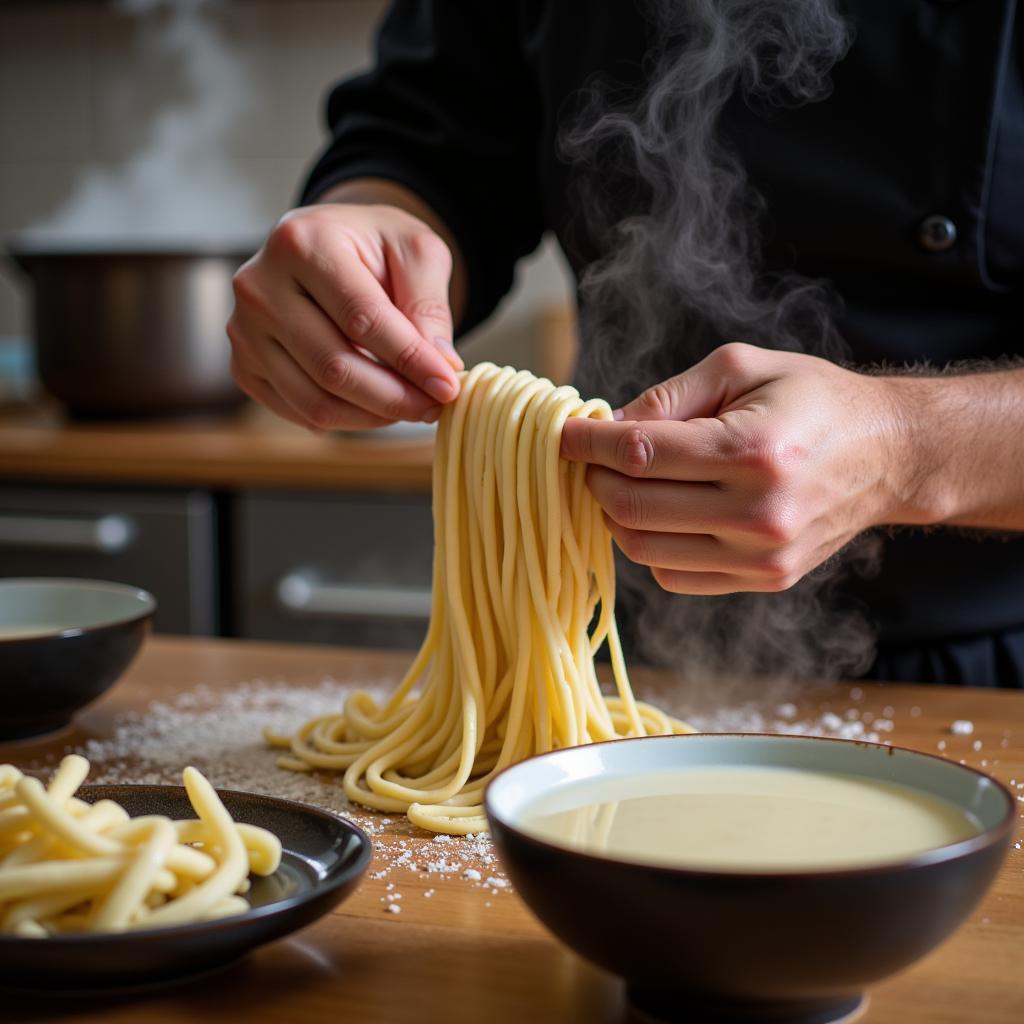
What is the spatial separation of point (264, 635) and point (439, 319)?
4.50 ft

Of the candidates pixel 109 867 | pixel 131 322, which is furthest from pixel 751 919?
pixel 131 322

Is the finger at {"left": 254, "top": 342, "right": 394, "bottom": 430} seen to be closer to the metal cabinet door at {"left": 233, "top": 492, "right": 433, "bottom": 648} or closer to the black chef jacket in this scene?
the black chef jacket

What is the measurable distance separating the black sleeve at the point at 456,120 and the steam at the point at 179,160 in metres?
1.73

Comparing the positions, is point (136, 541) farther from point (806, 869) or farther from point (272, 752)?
point (806, 869)

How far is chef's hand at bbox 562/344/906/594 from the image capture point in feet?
3.04

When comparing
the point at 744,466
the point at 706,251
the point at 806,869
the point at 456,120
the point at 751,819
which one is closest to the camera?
the point at 806,869

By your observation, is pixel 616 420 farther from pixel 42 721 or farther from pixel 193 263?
pixel 193 263

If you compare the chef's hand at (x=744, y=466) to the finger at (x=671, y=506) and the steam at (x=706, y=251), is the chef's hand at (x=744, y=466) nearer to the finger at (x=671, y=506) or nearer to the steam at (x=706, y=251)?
the finger at (x=671, y=506)

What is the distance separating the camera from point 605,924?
1.99 feet

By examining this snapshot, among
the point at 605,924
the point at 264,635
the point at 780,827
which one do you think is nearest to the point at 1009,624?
the point at 780,827

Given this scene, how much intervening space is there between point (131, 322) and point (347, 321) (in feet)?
5.08

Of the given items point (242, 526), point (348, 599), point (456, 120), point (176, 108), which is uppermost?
point (176, 108)

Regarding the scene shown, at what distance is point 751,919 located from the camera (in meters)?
0.57

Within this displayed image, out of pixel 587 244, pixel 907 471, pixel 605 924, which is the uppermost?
pixel 587 244
